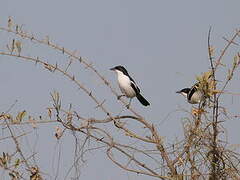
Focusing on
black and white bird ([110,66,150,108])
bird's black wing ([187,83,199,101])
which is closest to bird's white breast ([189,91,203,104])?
Result: bird's black wing ([187,83,199,101])

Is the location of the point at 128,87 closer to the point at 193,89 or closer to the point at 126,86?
the point at 126,86

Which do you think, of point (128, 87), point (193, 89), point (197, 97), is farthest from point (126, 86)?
point (197, 97)

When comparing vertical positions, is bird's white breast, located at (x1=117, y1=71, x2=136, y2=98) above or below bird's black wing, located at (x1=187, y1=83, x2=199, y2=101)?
above

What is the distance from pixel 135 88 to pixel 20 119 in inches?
251

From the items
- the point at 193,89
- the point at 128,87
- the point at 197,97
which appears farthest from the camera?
the point at 128,87

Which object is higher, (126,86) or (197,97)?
(126,86)

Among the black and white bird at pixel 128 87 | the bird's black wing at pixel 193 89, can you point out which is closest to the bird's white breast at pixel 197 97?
the bird's black wing at pixel 193 89

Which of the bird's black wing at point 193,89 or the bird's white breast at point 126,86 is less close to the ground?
the bird's white breast at point 126,86

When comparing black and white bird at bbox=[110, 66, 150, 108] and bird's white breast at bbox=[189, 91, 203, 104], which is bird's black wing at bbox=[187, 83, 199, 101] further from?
black and white bird at bbox=[110, 66, 150, 108]

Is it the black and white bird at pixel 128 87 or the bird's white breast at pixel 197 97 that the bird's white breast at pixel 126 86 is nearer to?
the black and white bird at pixel 128 87

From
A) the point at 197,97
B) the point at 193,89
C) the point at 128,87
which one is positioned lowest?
the point at 197,97

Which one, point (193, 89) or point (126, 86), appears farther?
point (126, 86)

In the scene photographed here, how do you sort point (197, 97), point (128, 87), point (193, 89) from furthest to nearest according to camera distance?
1. point (128, 87)
2. point (193, 89)
3. point (197, 97)

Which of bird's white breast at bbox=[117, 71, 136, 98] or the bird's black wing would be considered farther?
bird's white breast at bbox=[117, 71, 136, 98]
